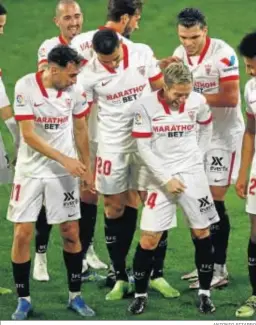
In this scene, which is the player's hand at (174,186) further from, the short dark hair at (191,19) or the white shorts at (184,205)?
the short dark hair at (191,19)

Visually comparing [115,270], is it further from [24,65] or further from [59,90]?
[24,65]

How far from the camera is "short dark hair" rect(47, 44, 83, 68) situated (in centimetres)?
912

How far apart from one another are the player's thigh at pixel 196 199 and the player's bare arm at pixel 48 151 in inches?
29.4

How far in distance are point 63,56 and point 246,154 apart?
58.9 inches

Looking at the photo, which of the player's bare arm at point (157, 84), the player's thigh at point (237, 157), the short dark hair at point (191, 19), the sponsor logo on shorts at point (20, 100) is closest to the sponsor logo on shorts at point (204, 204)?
the player's thigh at point (237, 157)

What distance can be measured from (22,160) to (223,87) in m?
1.67

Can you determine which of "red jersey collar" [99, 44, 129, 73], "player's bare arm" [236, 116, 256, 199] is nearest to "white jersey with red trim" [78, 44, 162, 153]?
"red jersey collar" [99, 44, 129, 73]

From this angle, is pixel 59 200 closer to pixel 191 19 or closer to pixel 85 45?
pixel 85 45

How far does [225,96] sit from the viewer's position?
1002 centimetres

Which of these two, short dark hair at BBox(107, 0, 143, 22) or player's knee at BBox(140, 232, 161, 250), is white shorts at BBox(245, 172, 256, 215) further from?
short dark hair at BBox(107, 0, 143, 22)

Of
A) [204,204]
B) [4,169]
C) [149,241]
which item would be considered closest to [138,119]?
[204,204]

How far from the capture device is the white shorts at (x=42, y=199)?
9.34m

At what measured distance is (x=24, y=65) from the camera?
16.1m

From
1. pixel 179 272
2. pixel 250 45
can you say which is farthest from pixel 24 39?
pixel 250 45
